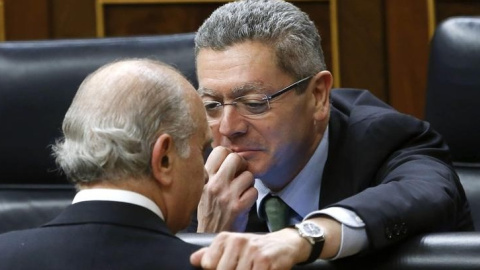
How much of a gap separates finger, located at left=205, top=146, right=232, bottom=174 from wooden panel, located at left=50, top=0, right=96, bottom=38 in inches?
53.7

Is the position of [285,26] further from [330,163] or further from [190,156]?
[190,156]

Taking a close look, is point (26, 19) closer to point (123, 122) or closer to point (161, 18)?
point (161, 18)

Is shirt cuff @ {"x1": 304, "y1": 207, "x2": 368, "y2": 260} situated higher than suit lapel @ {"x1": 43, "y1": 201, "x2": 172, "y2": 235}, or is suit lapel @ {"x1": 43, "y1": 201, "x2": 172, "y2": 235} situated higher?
suit lapel @ {"x1": 43, "y1": 201, "x2": 172, "y2": 235}

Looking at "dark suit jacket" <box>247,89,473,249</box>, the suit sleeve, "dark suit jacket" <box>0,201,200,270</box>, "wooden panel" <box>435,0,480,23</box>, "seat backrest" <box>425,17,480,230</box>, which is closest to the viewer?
"dark suit jacket" <box>0,201,200,270</box>

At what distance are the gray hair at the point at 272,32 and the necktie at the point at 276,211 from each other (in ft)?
0.85

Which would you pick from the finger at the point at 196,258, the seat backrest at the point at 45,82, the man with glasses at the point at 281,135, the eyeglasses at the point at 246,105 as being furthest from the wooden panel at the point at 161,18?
the finger at the point at 196,258

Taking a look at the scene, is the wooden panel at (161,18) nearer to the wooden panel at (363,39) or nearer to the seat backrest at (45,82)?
the wooden panel at (363,39)

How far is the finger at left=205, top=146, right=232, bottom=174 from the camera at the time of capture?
2.21 metres

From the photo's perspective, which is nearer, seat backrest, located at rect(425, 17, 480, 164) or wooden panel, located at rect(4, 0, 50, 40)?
seat backrest, located at rect(425, 17, 480, 164)

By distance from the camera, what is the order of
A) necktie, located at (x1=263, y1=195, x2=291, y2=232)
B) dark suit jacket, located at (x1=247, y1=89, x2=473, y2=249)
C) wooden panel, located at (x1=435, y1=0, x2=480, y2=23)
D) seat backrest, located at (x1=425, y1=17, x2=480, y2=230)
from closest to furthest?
dark suit jacket, located at (x1=247, y1=89, x2=473, y2=249) < necktie, located at (x1=263, y1=195, x2=291, y2=232) < seat backrest, located at (x1=425, y1=17, x2=480, y2=230) < wooden panel, located at (x1=435, y1=0, x2=480, y2=23)

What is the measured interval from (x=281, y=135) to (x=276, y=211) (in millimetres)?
166

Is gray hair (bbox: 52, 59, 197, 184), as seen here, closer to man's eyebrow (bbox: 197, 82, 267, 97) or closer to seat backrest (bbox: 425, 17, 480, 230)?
man's eyebrow (bbox: 197, 82, 267, 97)

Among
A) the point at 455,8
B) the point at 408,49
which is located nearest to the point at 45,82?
the point at 408,49

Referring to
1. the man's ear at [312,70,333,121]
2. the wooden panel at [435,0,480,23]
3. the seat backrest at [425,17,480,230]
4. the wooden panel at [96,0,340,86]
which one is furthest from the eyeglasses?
the wooden panel at [435,0,480,23]
